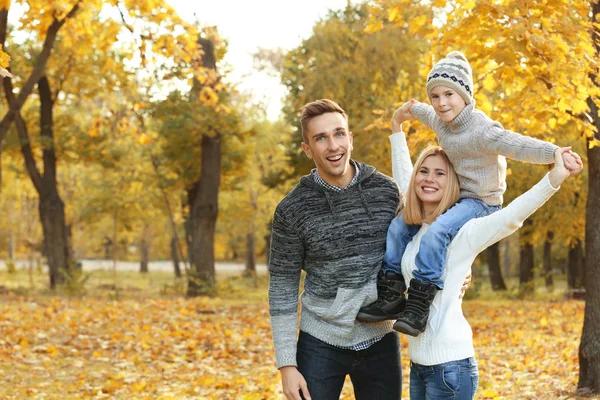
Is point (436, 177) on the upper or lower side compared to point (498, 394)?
upper

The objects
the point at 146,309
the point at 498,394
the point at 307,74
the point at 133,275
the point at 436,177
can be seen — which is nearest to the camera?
the point at 436,177

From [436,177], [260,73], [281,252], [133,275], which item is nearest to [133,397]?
[281,252]

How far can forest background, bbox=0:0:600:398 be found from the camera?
21.9ft

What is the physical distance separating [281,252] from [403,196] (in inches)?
25.3

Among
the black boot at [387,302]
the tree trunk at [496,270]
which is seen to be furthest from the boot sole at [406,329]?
the tree trunk at [496,270]

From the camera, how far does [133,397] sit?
7383mm

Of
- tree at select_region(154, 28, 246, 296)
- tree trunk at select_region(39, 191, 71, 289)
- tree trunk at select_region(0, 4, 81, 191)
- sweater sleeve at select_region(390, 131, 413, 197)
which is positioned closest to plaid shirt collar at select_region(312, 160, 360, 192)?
sweater sleeve at select_region(390, 131, 413, 197)

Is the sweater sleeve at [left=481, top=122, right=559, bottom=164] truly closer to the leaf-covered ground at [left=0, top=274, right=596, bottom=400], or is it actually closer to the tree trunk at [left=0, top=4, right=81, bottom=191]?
the leaf-covered ground at [left=0, top=274, right=596, bottom=400]

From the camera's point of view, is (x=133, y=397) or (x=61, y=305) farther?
(x=61, y=305)

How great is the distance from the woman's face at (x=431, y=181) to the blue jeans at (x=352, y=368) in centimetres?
66

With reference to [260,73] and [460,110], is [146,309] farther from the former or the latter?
[260,73]

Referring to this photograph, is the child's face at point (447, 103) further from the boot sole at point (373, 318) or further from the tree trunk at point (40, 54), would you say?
the tree trunk at point (40, 54)

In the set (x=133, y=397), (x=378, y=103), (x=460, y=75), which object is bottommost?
(x=133, y=397)

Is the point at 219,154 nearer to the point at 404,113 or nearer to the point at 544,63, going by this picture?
the point at 544,63
